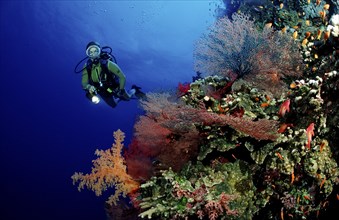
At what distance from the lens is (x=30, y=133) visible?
226 ft

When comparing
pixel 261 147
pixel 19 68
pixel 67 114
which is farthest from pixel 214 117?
pixel 67 114

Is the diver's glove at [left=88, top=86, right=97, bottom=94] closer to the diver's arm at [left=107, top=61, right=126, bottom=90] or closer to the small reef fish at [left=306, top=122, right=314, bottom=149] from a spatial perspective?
the diver's arm at [left=107, top=61, right=126, bottom=90]

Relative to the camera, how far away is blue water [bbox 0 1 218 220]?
134 ft

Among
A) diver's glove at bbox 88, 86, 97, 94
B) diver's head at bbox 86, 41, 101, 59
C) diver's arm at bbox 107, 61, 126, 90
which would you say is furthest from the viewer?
diver's arm at bbox 107, 61, 126, 90

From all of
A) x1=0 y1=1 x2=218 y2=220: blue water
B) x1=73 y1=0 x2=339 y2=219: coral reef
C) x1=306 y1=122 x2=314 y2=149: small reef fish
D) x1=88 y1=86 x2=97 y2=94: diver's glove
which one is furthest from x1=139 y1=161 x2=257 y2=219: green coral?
x1=0 y1=1 x2=218 y2=220: blue water

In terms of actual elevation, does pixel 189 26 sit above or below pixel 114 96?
above

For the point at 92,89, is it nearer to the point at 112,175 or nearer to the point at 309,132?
the point at 112,175

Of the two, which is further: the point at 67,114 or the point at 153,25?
the point at 67,114

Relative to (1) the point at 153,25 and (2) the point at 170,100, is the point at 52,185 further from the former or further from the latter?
(2) the point at 170,100

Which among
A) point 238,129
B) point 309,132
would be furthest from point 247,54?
point 309,132

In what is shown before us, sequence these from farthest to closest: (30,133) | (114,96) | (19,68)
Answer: (30,133)
(19,68)
(114,96)

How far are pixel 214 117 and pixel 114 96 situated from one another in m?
5.57

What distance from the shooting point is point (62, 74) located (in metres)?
59.9

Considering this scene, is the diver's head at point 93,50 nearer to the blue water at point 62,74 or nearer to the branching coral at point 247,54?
the branching coral at point 247,54
